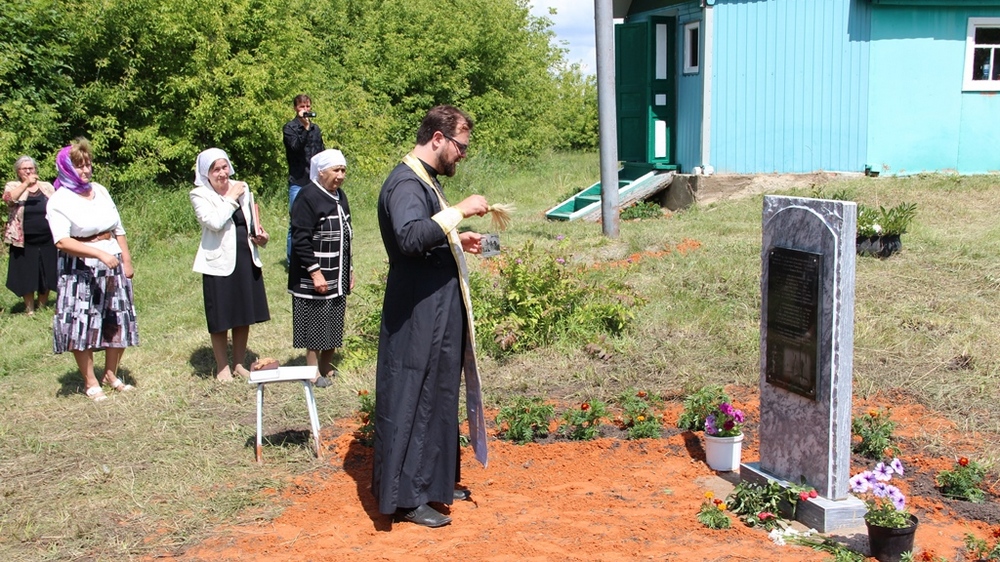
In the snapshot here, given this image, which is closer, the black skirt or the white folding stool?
the white folding stool

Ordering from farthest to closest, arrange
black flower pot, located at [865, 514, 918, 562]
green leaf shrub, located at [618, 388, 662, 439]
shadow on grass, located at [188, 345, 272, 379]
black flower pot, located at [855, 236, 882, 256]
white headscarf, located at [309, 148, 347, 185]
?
black flower pot, located at [855, 236, 882, 256] → shadow on grass, located at [188, 345, 272, 379] → white headscarf, located at [309, 148, 347, 185] → green leaf shrub, located at [618, 388, 662, 439] → black flower pot, located at [865, 514, 918, 562]

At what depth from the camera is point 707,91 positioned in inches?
498

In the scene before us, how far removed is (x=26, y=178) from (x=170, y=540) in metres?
6.53

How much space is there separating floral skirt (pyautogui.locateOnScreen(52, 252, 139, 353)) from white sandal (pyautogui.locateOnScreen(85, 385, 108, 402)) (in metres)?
0.34

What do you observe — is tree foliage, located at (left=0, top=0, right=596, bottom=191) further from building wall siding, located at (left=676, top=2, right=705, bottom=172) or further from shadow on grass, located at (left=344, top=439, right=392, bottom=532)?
shadow on grass, located at (left=344, top=439, right=392, bottom=532)

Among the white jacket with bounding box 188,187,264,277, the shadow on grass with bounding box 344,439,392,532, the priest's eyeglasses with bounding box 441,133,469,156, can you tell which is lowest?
the shadow on grass with bounding box 344,439,392,532

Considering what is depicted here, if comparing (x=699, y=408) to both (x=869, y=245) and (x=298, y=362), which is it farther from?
(x=869, y=245)

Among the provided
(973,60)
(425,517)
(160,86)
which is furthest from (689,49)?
(425,517)

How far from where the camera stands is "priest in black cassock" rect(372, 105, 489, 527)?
14.2 feet

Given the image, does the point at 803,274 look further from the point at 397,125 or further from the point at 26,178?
the point at 397,125

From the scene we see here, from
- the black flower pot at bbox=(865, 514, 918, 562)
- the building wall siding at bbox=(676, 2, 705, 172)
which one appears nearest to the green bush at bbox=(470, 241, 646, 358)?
the black flower pot at bbox=(865, 514, 918, 562)

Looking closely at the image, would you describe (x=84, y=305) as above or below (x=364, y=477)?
above

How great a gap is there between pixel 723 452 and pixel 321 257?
3.00 meters

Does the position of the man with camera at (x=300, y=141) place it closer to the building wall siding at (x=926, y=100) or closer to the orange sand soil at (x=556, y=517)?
the orange sand soil at (x=556, y=517)
